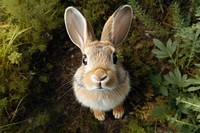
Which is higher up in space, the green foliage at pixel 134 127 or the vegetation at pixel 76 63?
the vegetation at pixel 76 63

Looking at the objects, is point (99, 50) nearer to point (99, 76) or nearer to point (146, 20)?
point (99, 76)

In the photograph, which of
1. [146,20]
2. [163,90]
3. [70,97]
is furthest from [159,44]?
[70,97]

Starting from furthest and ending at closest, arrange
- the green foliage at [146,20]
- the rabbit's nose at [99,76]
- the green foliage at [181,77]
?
1. the green foliage at [146,20]
2. the green foliage at [181,77]
3. the rabbit's nose at [99,76]

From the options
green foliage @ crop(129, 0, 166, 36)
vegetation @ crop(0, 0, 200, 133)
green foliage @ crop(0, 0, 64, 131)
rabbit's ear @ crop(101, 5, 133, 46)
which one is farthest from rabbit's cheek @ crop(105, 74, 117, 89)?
green foliage @ crop(0, 0, 64, 131)

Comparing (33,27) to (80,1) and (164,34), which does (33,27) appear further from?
(164,34)

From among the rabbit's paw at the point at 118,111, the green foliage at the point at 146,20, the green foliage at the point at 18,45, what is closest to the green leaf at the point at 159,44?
the green foliage at the point at 146,20

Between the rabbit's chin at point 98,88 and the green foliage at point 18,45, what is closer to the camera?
the rabbit's chin at point 98,88

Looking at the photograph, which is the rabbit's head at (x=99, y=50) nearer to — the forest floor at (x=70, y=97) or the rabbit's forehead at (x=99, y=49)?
the rabbit's forehead at (x=99, y=49)
